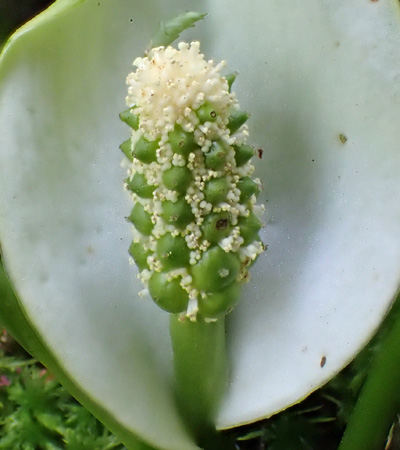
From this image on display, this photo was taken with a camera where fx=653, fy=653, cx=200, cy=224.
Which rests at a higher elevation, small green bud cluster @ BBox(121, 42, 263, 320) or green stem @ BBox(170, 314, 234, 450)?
small green bud cluster @ BBox(121, 42, 263, 320)

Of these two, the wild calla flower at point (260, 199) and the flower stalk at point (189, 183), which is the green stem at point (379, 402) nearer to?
the wild calla flower at point (260, 199)

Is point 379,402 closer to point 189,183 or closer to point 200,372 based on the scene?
point 200,372

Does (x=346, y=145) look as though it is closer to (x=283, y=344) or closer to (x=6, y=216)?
(x=283, y=344)

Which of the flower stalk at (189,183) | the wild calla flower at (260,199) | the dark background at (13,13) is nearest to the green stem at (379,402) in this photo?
the wild calla flower at (260,199)

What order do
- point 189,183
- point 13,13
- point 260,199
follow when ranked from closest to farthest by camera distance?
1. point 189,183
2. point 260,199
3. point 13,13

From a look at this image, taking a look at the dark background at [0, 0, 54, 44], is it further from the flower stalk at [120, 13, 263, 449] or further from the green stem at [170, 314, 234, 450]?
the green stem at [170, 314, 234, 450]

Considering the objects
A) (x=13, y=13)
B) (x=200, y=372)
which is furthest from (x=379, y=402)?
(x=13, y=13)

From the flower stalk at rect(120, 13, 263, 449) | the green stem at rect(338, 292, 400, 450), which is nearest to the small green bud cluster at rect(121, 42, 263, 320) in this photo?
the flower stalk at rect(120, 13, 263, 449)

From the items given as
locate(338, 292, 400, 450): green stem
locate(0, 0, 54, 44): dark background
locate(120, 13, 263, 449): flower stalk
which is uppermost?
locate(0, 0, 54, 44): dark background
